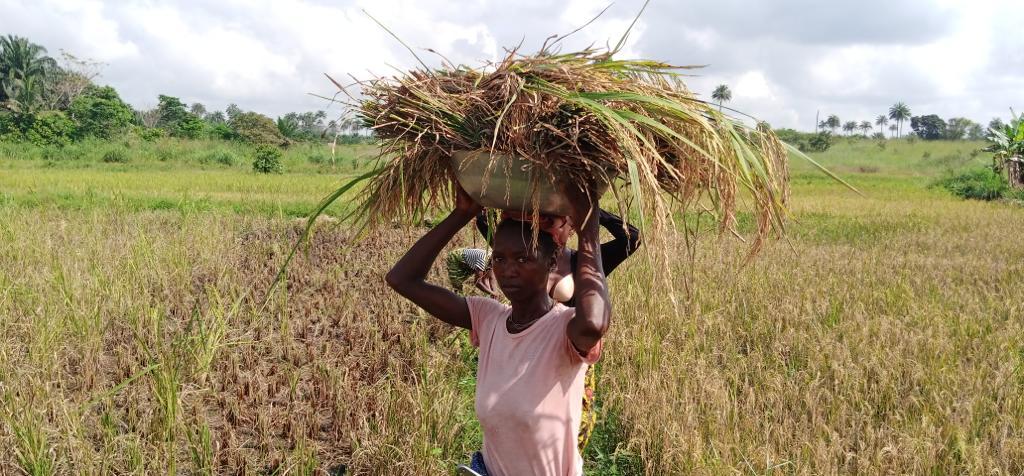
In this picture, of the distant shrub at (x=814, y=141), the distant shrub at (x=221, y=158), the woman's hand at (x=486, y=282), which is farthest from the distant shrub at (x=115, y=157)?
the distant shrub at (x=814, y=141)

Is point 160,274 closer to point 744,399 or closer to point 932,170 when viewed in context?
point 744,399

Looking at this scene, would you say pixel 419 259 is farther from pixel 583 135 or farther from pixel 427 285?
pixel 583 135

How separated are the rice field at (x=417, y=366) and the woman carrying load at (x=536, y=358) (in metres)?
0.19

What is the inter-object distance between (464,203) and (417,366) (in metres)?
2.07

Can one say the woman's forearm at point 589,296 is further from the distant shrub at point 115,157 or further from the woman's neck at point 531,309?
the distant shrub at point 115,157

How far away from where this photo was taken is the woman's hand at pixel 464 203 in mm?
1829

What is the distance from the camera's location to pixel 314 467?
2.69 metres

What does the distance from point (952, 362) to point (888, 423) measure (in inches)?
36.5

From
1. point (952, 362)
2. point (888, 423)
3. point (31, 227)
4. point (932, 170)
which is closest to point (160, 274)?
point (31, 227)

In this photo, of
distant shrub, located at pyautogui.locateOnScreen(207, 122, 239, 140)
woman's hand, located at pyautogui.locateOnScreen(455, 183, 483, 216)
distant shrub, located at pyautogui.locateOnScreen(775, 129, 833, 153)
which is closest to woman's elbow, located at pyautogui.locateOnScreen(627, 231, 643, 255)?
woman's hand, located at pyautogui.locateOnScreen(455, 183, 483, 216)

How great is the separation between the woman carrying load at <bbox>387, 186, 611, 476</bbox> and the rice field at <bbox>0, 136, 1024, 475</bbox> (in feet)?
0.61

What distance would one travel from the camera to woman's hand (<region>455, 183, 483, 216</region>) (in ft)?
6.00

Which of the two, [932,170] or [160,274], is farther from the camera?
[932,170]

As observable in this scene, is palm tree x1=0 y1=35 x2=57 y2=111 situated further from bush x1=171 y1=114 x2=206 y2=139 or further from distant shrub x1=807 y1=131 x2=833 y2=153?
distant shrub x1=807 y1=131 x2=833 y2=153
